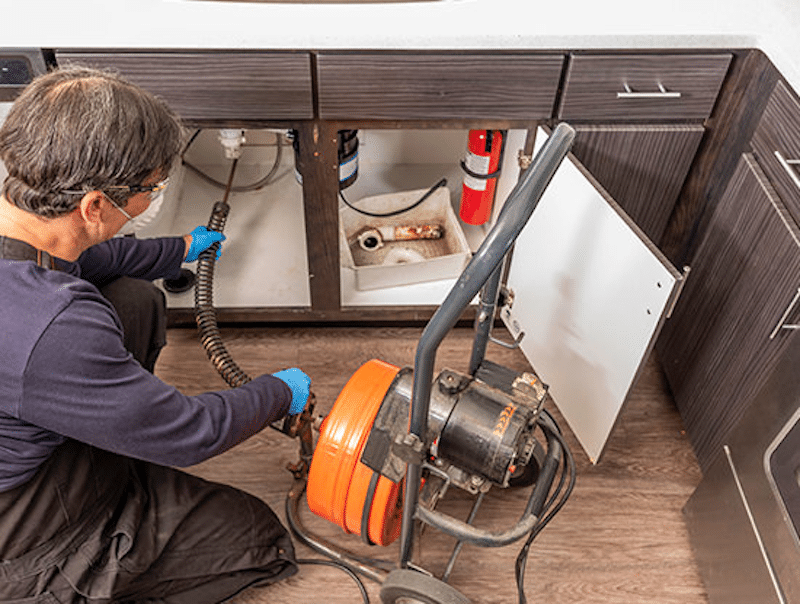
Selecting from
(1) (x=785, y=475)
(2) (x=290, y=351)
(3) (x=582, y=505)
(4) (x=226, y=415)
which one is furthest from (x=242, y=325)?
(1) (x=785, y=475)

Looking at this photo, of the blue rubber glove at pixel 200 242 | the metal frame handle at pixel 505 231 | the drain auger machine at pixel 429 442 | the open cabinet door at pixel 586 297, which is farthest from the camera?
the blue rubber glove at pixel 200 242

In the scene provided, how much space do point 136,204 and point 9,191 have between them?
15 cm

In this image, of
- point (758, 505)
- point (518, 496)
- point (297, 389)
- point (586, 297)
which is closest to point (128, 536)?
point (297, 389)

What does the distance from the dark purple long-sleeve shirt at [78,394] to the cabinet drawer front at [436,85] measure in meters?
0.57

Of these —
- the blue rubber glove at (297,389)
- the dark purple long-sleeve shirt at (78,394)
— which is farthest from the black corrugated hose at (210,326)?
the dark purple long-sleeve shirt at (78,394)

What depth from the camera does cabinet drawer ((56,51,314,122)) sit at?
1.28 meters

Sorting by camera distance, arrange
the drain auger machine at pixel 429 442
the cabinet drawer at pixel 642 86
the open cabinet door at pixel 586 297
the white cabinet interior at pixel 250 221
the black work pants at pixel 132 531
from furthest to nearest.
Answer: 1. the white cabinet interior at pixel 250 221
2. the cabinet drawer at pixel 642 86
3. the open cabinet door at pixel 586 297
4. the black work pants at pixel 132 531
5. the drain auger machine at pixel 429 442

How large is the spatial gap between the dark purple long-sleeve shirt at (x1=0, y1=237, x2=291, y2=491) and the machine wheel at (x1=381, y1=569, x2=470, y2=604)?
36 centimetres

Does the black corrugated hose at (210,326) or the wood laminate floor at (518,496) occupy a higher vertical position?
the black corrugated hose at (210,326)

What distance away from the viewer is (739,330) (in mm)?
1361

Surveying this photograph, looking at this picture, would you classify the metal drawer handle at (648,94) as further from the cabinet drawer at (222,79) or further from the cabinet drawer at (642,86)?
the cabinet drawer at (222,79)

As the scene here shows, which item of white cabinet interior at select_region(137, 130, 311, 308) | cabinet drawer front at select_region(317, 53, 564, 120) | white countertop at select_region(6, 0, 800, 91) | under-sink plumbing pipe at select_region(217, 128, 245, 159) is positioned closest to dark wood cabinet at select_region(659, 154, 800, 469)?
white countertop at select_region(6, 0, 800, 91)

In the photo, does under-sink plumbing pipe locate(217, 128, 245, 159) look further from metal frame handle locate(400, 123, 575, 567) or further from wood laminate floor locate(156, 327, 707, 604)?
metal frame handle locate(400, 123, 575, 567)

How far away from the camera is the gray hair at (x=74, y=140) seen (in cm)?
Result: 88
